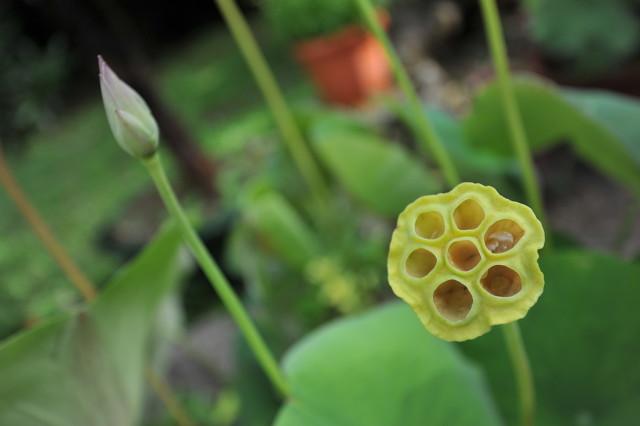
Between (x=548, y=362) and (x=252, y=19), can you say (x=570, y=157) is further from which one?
(x=252, y=19)

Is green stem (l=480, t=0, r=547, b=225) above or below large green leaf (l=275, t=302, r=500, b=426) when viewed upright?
above

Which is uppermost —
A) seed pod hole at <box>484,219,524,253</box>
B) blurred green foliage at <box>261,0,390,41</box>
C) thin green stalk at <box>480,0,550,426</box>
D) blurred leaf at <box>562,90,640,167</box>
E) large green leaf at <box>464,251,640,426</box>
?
seed pod hole at <box>484,219,524,253</box>

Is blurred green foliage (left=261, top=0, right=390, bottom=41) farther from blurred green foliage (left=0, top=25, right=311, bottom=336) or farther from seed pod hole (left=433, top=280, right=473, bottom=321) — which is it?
seed pod hole (left=433, top=280, right=473, bottom=321)

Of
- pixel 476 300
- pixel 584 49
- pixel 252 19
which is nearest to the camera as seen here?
pixel 476 300

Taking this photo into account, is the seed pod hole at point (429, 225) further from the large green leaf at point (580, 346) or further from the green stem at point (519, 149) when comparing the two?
the large green leaf at point (580, 346)

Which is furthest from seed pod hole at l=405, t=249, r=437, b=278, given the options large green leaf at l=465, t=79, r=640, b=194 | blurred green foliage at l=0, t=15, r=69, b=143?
blurred green foliage at l=0, t=15, r=69, b=143

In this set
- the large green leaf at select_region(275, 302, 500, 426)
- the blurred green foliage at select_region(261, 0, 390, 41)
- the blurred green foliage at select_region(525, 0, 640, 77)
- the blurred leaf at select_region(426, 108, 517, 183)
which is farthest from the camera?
the blurred green foliage at select_region(261, 0, 390, 41)

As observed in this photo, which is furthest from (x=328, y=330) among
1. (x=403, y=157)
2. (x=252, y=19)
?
(x=252, y=19)
